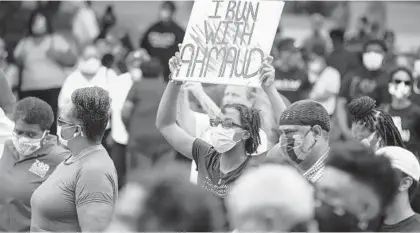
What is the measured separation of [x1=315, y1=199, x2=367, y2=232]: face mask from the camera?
4008 mm

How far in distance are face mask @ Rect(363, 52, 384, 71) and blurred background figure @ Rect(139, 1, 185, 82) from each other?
103 inches

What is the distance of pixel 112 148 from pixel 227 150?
16.2 ft

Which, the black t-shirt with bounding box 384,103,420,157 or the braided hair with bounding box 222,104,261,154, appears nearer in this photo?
the braided hair with bounding box 222,104,261,154

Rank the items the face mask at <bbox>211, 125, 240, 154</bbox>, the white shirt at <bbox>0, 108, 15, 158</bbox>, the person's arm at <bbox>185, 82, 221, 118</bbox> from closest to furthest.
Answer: the face mask at <bbox>211, 125, 240, 154</bbox> < the white shirt at <bbox>0, 108, 15, 158</bbox> < the person's arm at <bbox>185, 82, 221, 118</bbox>

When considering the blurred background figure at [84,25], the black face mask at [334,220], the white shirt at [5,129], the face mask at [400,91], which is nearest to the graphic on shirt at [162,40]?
the blurred background figure at [84,25]

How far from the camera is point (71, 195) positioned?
18.0 feet

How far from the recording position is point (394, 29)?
14.4 meters

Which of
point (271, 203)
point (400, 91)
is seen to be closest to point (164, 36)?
point (400, 91)

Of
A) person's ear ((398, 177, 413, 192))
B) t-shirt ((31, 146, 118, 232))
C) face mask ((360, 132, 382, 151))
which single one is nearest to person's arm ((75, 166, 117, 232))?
t-shirt ((31, 146, 118, 232))

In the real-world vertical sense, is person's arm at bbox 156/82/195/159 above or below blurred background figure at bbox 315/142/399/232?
below

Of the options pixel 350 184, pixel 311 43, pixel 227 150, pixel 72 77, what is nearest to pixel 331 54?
pixel 311 43

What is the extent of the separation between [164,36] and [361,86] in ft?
10.2

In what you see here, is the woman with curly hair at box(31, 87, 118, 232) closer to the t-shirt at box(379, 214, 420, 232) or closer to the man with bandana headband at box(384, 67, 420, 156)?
the t-shirt at box(379, 214, 420, 232)

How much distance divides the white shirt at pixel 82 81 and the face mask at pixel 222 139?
456 centimetres
